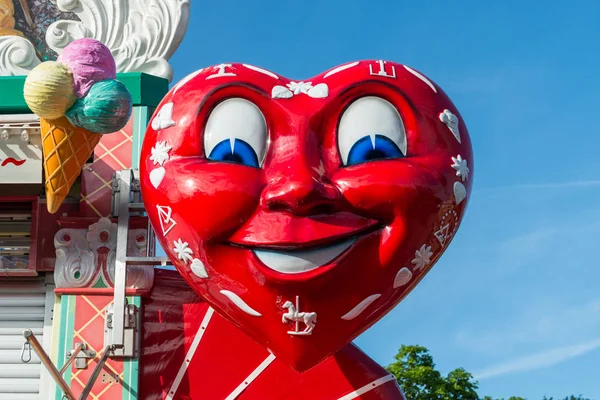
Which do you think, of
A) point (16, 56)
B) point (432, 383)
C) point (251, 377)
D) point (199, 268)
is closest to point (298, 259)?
point (199, 268)

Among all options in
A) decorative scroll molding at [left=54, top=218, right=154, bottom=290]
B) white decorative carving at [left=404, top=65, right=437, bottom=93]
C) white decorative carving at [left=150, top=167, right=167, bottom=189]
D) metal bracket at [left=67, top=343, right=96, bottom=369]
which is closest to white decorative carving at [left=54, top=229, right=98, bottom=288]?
decorative scroll molding at [left=54, top=218, right=154, bottom=290]

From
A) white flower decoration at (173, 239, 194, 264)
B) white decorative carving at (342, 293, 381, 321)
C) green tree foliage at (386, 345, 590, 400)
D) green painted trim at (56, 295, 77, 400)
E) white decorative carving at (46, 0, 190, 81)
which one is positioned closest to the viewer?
white decorative carving at (342, 293, 381, 321)

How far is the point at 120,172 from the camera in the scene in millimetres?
7699

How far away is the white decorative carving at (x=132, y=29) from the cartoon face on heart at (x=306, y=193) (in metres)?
2.32

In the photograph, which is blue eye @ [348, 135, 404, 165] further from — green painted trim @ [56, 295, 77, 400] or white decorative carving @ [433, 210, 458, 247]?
green painted trim @ [56, 295, 77, 400]

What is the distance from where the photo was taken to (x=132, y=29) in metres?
8.45

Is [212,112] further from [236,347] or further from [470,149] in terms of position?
[236,347]

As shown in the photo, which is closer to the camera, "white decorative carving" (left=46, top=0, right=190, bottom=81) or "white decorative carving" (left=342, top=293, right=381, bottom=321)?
"white decorative carving" (left=342, top=293, right=381, bottom=321)

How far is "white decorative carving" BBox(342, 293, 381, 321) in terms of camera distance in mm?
5746

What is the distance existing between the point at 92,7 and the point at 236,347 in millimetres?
3219

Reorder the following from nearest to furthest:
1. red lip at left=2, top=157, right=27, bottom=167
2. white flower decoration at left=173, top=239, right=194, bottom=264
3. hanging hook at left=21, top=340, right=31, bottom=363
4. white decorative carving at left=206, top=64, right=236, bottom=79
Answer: white flower decoration at left=173, top=239, right=194, bottom=264 < white decorative carving at left=206, top=64, right=236, bottom=79 < hanging hook at left=21, top=340, right=31, bottom=363 < red lip at left=2, top=157, right=27, bottom=167

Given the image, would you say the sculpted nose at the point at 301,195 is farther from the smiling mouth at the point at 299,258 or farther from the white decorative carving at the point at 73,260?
the white decorative carving at the point at 73,260

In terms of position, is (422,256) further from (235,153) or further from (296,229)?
(235,153)

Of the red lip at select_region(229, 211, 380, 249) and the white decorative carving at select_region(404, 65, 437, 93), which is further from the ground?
the white decorative carving at select_region(404, 65, 437, 93)
